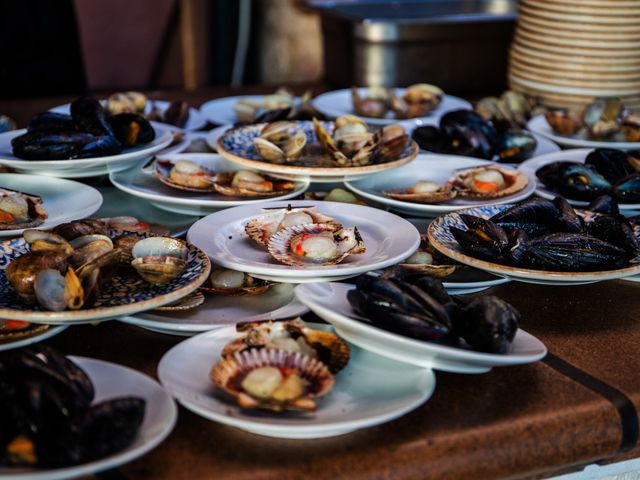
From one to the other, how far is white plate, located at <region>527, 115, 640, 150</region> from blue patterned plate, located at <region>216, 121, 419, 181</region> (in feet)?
1.36

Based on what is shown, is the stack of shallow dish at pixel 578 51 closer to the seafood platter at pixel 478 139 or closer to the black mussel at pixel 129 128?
the seafood platter at pixel 478 139

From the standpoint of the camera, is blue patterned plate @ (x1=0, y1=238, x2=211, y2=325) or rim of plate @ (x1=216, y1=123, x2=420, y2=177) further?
rim of plate @ (x1=216, y1=123, x2=420, y2=177)

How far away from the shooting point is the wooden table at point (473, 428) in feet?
2.22

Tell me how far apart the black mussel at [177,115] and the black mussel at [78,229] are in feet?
2.28

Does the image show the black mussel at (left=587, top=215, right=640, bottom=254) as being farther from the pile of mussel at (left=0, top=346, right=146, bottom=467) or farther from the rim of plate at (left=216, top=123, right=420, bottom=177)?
the pile of mussel at (left=0, top=346, right=146, bottom=467)

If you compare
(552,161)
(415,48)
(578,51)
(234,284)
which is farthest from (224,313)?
(415,48)

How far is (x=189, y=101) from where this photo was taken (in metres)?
2.07

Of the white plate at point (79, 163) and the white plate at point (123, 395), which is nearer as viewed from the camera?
the white plate at point (123, 395)

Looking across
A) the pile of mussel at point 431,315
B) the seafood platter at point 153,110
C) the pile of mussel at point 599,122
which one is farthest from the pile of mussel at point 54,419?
the pile of mussel at point 599,122

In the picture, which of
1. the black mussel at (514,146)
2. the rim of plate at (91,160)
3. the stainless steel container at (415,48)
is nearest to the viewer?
the rim of plate at (91,160)

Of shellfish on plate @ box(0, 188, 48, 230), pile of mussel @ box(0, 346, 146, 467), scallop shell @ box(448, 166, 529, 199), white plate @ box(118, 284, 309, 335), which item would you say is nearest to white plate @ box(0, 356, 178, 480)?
pile of mussel @ box(0, 346, 146, 467)

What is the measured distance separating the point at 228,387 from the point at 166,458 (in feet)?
0.26

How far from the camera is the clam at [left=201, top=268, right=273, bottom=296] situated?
0.94 meters

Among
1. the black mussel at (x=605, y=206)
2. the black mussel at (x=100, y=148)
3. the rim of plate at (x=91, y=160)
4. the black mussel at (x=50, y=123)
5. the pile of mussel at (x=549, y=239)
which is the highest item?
the black mussel at (x=50, y=123)
